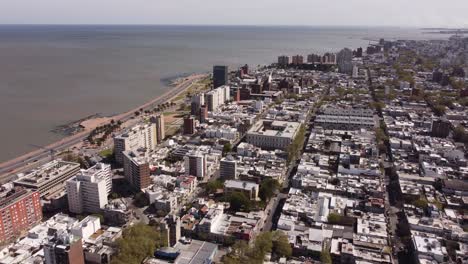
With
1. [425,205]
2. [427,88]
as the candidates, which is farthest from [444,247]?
[427,88]

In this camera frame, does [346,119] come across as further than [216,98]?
No

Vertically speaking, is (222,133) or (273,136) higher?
(273,136)

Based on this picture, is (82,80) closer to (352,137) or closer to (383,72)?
(352,137)

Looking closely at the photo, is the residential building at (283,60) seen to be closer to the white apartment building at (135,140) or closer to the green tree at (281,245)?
the white apartment building at (135,140)

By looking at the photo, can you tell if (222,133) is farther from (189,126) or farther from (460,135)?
(460,135)

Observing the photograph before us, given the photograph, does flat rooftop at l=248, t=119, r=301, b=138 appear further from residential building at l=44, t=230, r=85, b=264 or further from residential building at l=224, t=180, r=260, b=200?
residential building at l=44, t=230, r=85, b=264

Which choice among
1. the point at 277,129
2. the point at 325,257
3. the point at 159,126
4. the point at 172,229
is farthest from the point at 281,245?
the point at 159,126
